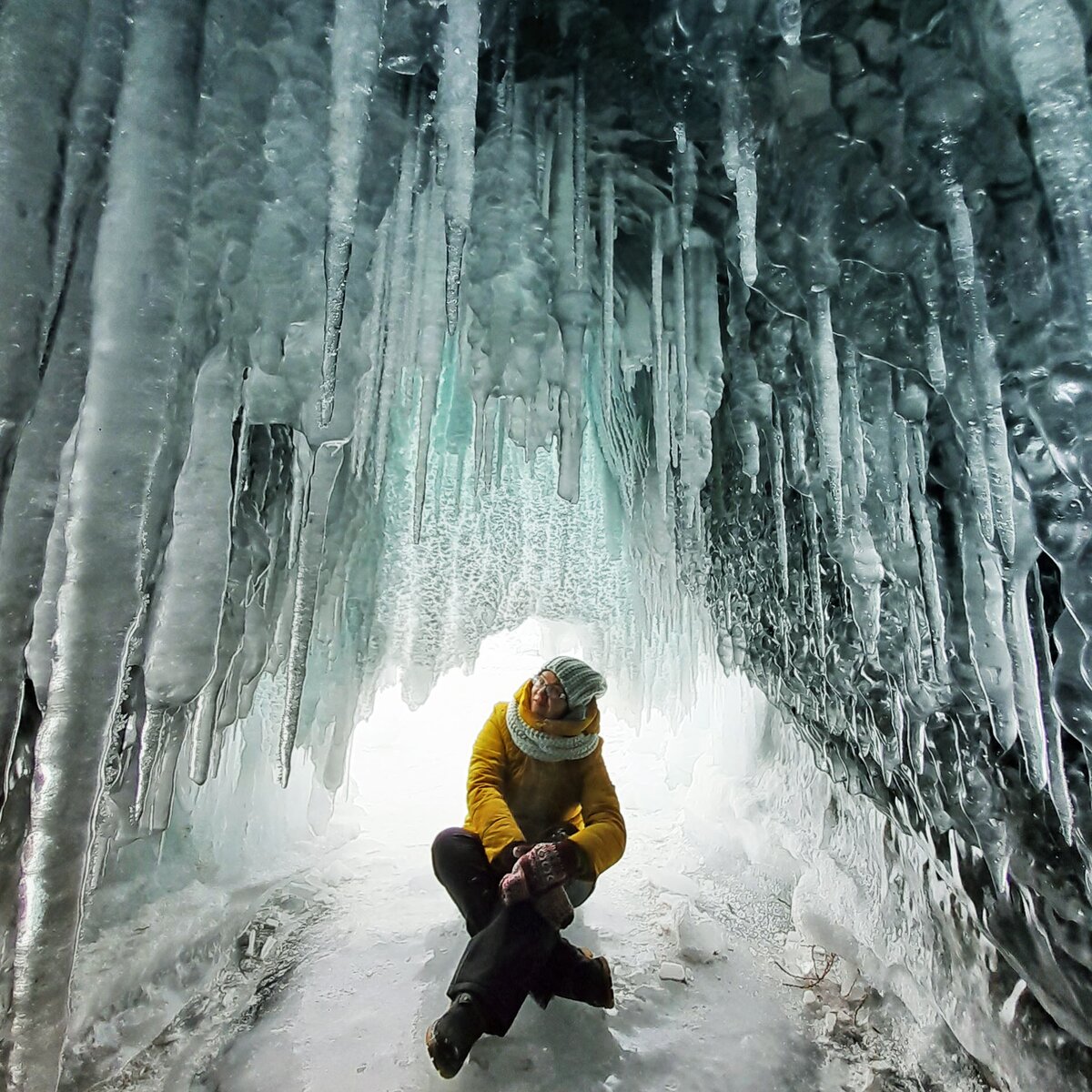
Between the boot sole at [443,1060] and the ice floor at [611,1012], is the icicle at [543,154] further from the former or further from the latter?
the ice floor at [611,1012]

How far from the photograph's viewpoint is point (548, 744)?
3057 millimetres

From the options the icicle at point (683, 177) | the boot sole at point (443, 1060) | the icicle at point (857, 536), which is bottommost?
the boot sole at point (443, 1060)

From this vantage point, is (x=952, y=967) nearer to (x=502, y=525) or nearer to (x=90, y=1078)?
(x=90, y=1078)

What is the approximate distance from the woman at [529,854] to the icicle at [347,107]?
204 cm

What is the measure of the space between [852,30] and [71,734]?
2.27 m

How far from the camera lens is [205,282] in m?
1.62

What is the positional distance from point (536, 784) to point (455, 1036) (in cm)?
103

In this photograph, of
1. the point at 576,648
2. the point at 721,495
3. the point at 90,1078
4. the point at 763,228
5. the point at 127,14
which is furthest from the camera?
the point at 576,648

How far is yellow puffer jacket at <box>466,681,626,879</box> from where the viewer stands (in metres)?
2.97

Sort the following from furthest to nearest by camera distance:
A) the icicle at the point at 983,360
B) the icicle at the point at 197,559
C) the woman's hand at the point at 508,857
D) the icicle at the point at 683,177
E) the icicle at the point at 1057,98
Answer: the woman's hand at the point at 508,857
the icicle at the point at 683,177
the icicle at the point at 983,360
the icicle at the point at 197,559
the icicle at the point at 1057,98

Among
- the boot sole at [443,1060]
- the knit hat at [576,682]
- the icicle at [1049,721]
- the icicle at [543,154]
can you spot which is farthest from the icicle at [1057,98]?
the boot sole at [443,1060]

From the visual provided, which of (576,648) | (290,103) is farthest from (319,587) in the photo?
(576,648)

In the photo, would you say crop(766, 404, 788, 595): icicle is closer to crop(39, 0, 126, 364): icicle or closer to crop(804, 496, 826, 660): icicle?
crop(804, 496, 826, 660): icicle

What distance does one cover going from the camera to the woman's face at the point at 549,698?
121 inches
